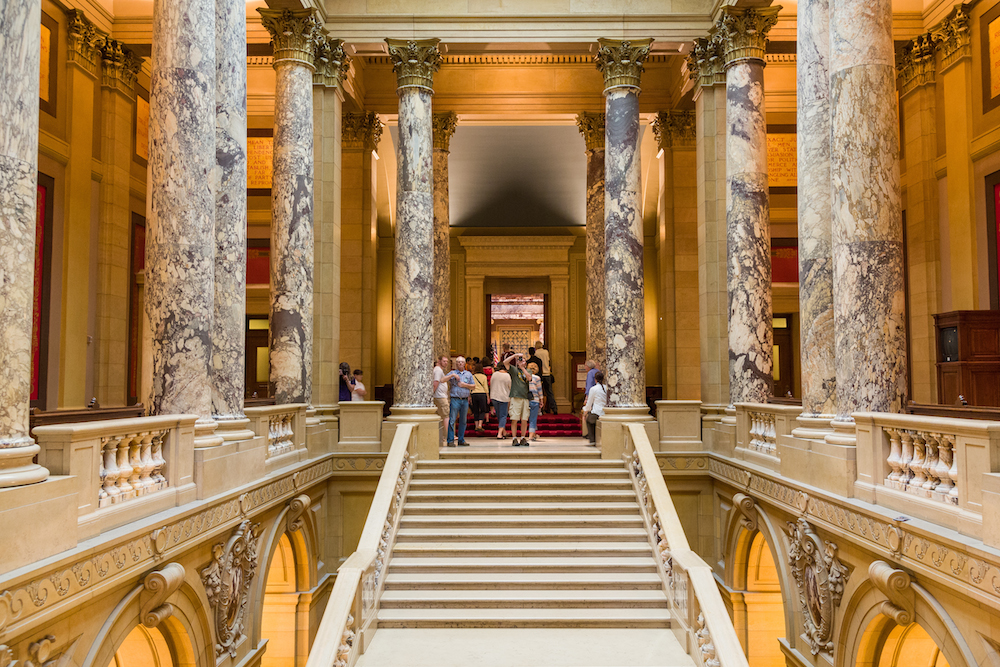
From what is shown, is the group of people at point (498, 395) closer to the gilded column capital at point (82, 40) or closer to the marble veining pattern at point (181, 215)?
the marble veining pattern at point (181, 215)

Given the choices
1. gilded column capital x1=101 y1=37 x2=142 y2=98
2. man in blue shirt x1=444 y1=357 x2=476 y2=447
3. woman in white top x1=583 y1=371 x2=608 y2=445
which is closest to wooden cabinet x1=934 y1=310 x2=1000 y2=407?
woman in white top x1=583 y1=371 x2=608 y2=445

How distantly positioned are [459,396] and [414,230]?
3014 millimetres

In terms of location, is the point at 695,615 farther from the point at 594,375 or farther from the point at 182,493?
the point at 594,375

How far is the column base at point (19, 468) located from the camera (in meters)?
4.92

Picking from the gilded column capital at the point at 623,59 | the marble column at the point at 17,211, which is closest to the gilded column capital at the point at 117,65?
the gilded column capital at the point at 623,59

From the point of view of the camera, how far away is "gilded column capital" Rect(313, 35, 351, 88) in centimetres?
1371

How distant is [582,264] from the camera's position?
1003 inches

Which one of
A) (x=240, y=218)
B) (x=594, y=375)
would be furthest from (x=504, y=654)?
(x=594, y=375)

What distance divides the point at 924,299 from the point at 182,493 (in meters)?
13.8

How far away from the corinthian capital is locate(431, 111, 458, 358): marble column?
293cm

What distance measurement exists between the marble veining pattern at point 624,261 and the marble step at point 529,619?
5029mm

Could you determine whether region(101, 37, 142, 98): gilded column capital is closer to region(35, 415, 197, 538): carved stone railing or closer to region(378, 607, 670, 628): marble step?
region(35, 415, 197, 538): carved stone railing

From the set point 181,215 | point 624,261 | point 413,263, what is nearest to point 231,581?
point 181,215

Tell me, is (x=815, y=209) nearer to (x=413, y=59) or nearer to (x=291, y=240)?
(x=413, y=59)
